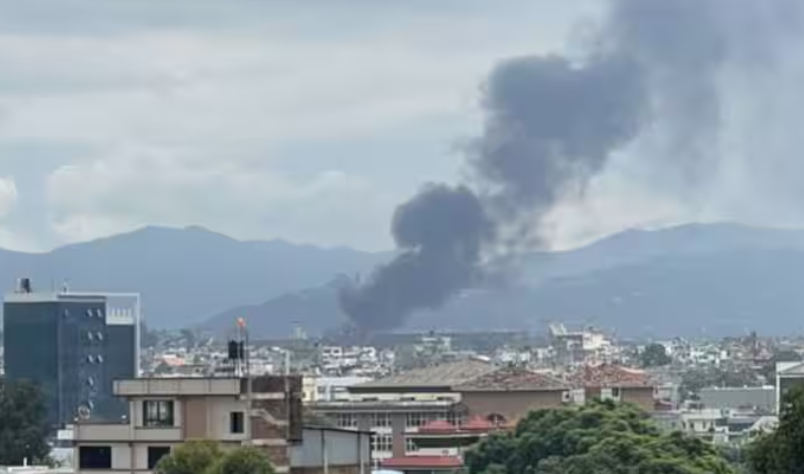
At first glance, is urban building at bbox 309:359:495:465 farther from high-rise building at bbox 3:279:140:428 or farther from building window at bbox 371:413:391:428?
high-rise building at bbox 3:279:140:428

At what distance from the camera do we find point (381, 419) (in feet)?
417

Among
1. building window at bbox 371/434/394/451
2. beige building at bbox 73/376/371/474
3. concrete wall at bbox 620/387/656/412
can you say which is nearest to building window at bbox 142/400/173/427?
beige building at bbox 73/376/371/474

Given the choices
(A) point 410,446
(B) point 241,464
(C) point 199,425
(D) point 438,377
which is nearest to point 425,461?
(A) point 410,446

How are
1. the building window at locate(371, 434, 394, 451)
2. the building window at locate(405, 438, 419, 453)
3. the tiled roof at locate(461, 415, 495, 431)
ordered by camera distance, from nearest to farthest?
1. the building window at locate(405, 438, 419, 453)
2. the tiled roof at locate(461, 415, 495, 431)
3. the building window at locate(371, 434, 394, 451)

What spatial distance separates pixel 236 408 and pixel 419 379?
99.5 metres

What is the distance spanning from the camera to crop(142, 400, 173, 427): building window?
5125cm

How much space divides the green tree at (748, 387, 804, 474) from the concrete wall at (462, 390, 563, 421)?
81.9 meters

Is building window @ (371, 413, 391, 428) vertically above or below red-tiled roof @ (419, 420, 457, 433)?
above

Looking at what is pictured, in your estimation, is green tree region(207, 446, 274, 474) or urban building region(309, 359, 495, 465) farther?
urban building region(309, 359, 495, 465)

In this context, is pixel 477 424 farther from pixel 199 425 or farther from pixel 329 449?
pixel 199 425

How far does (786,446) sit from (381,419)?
3252 inches

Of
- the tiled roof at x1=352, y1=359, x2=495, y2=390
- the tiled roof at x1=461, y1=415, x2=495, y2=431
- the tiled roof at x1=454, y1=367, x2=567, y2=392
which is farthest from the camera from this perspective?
the tiled roof at x1=352, y1=359, x2=495, y2=390

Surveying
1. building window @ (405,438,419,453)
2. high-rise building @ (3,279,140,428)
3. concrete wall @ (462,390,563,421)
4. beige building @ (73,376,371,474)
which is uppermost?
high-rise building @ (3,279,140,428)

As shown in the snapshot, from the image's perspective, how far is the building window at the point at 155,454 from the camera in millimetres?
51000
